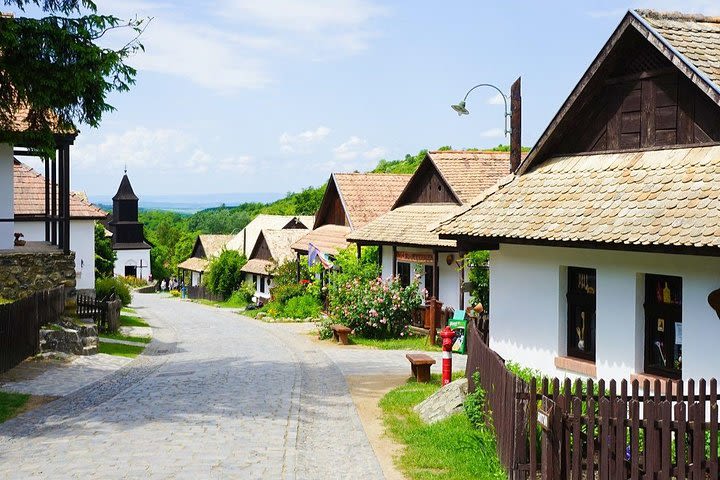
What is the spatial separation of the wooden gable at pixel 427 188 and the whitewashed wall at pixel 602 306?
12.6 m

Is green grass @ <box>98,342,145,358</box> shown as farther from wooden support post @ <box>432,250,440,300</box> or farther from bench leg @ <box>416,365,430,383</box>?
wooden support post @ <box>432,250,440,300</box>

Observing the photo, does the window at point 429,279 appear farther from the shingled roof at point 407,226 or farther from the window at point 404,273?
the shingled roof at point 407,226

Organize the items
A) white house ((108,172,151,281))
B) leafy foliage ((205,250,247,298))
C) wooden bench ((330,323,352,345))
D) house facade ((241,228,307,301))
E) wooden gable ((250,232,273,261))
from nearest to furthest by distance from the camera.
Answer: wooden bench ((330,323,352,345))
house facade ((241,228,307,301))
wooden gable ((250,232,273,261))
leafy foliage ((205,250,247,298))
white house ((108,172,151,281))

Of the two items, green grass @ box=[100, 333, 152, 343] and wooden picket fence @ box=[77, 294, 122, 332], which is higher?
wooden picket fence @ box=[77, 294, 122, 332]

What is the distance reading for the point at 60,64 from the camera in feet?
51.5

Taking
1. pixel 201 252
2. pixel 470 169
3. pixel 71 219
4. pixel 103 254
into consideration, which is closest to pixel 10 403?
pixel 470 169

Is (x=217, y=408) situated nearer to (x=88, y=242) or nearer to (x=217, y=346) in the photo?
(x=217, y=346)

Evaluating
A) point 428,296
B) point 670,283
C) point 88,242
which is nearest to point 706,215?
point 670,283

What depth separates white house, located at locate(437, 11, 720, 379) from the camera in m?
9.89

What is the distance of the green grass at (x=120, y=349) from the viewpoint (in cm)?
2145

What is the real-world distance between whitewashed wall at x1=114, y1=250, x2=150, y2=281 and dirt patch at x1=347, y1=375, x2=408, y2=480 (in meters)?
74.2

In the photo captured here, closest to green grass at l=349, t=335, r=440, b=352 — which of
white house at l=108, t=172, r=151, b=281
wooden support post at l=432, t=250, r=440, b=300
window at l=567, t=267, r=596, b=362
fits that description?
wooden support post at l=432, t=250, r=440, b=300

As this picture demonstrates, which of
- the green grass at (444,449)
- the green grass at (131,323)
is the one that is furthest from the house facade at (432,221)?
the green grass at (444,449)

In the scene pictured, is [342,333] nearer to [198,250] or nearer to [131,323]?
[131,323]
